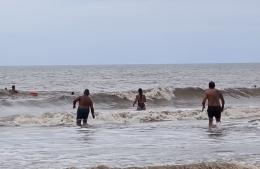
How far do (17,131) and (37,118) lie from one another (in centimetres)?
511

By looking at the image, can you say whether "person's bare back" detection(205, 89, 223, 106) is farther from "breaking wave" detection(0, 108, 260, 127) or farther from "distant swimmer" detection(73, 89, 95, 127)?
"breaking wave" detection(0, 108, 260, 127)

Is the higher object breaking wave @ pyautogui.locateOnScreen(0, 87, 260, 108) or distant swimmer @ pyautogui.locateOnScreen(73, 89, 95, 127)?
distant swimmer @ pyautogui.locateOnScreen(73, 89, 95, 127)

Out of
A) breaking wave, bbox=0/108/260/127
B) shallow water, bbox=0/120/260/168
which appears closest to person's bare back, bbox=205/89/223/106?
shallow water, bbox=0/120/260/168

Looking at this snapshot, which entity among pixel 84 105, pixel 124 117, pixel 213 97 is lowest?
pixel 124 117

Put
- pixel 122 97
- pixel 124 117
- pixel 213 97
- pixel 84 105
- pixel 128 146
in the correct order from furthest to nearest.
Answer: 1. pixel 122 97
2. pixel 124 117
3. pixel 84 105
4. pixel 213 97
5. pixel 128 146

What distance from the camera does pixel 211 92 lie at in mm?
17188

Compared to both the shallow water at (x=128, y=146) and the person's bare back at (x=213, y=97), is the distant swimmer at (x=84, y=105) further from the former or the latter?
the person's bare back at (x=213, y=97)

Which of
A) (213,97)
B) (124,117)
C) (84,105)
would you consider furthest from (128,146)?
(124,117)

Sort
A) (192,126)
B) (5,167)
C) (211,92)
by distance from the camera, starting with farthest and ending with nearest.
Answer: (192,126) < (211,92) < (5,167)

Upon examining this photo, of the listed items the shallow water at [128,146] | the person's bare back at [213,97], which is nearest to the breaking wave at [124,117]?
the shallow water at [128,146]

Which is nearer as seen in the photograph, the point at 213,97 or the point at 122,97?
the point at 213,97

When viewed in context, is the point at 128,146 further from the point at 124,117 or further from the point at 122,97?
the point at 122,97

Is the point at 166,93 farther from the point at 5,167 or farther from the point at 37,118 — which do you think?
the point at 5,167

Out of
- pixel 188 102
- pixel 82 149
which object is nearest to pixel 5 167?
pixel 82 149
